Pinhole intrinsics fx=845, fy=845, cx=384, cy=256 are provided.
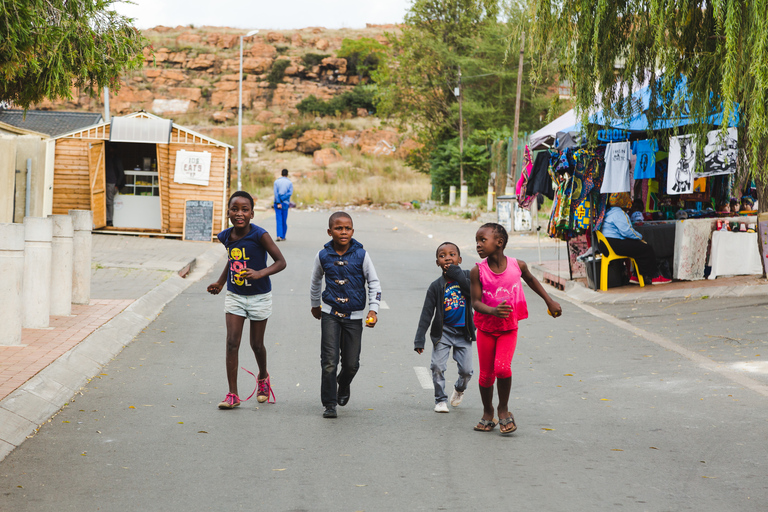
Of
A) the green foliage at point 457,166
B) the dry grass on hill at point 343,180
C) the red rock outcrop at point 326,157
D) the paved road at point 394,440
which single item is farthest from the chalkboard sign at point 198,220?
the red rock outcrop at point 326,157

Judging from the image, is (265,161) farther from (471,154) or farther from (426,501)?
(426,501)

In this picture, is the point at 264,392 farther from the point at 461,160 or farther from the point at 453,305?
the point at 461,160

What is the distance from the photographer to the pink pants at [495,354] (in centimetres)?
576

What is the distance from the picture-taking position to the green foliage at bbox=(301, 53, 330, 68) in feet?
316

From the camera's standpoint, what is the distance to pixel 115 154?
2314cm

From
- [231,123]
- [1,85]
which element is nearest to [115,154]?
[1,85]

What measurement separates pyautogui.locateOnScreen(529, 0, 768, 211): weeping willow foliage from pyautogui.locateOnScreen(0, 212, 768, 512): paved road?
11.1 feet

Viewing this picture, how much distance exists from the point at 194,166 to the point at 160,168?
874 millimetres

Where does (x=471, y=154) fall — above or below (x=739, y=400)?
above

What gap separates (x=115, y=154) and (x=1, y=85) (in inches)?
646

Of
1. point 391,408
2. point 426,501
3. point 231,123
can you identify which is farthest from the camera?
point 231,123

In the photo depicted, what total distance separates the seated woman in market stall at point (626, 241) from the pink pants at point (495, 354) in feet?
26.2

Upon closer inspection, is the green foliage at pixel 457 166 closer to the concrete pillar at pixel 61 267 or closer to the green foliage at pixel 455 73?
the green foliage at pixel 455 73

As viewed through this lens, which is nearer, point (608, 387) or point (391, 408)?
point (391, 408)
